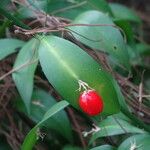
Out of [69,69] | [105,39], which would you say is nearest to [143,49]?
[105,39]

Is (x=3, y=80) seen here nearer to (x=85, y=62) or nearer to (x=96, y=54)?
(x=96, y=54)

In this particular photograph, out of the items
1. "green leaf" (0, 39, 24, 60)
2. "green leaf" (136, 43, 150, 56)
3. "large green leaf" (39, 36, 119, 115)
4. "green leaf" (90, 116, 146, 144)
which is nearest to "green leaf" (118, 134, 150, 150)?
"green leaf" (90, 116, 146, 144)

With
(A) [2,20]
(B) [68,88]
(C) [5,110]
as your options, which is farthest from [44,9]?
(B) [68,88]

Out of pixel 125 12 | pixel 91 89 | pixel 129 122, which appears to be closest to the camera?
pixel 91 89

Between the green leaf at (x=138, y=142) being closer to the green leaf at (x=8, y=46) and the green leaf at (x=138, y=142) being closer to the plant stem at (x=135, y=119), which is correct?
the plant stem at (x=135, y=119)

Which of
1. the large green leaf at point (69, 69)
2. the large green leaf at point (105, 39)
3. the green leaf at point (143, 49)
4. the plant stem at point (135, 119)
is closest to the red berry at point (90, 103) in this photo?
the large green leaf at point (69, 69)

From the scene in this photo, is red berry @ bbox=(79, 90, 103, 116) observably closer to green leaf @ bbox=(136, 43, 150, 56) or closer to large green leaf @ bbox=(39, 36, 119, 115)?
large green leaf @ bbox=(39, 36, 119, 115)
